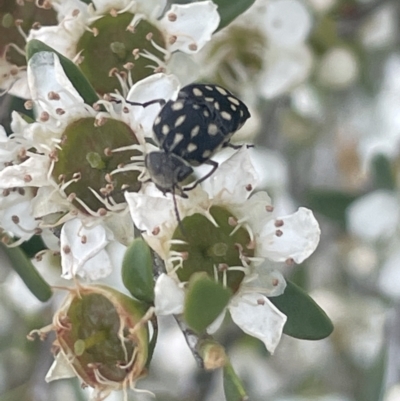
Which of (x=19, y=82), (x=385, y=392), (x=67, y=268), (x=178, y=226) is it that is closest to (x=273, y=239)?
(x=178, y=226)

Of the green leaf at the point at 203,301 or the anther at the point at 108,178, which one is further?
the anther at the point at 108,178

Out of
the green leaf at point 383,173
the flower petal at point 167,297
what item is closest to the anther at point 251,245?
the flower petal at point 167,297

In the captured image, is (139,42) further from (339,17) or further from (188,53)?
(339,17)

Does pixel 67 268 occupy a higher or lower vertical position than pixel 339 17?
higher

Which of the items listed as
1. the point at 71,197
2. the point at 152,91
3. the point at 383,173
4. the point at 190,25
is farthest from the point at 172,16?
the point at 383,173

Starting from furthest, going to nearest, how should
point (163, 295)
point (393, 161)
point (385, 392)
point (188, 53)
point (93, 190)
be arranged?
1. point (393, 161)
2. point (385, 392)
3. point (188, 53)
4. point (93, 190)
5. point (163, 295)

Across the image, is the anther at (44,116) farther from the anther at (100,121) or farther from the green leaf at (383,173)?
the green leaf at (383,173)

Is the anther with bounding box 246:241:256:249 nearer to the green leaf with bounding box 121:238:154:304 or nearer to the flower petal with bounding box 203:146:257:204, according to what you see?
the flower petal with bounding box 203:146:257:204

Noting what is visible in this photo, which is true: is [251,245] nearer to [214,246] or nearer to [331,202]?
[214,246]
